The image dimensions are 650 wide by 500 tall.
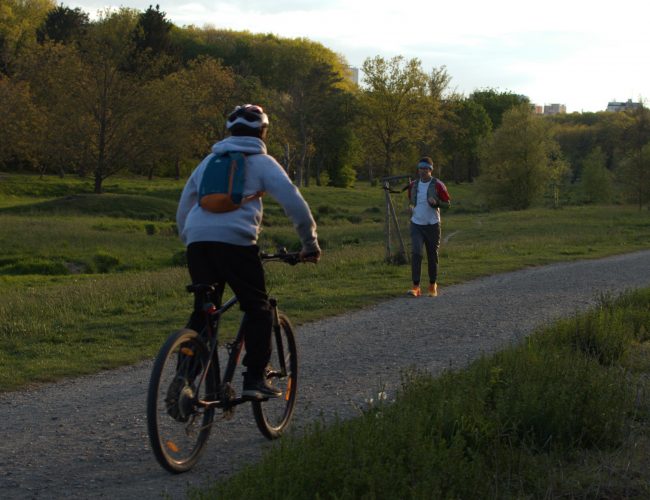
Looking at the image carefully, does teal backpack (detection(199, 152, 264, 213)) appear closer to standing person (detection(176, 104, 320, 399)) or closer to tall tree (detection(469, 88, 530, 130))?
Answer: standing person (detection(176, 104, 320, 399))

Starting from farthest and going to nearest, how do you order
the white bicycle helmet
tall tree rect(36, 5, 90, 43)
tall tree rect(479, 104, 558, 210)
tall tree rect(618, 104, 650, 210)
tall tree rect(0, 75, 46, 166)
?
1. tall tree rect(36, 5, 90, 43)
2. tall tree rect(479, 104, 558, 210)
3. tall tree rect(618, 104, 650, 210)
4. tall tree rect(0, 75, 46, 166)
5. the white bicycle helmet

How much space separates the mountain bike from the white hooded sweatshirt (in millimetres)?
221

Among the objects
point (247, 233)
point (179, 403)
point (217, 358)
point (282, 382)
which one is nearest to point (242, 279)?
point (247, 233)

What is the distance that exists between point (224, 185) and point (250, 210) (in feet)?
0.72

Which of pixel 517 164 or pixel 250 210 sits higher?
pixel 517 164

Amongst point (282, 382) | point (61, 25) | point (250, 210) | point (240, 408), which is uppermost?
point (61, 25)

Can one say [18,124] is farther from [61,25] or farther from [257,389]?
[257,389]

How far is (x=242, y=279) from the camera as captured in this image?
18.0ft

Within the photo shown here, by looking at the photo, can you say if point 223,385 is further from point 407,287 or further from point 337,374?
point 407,287

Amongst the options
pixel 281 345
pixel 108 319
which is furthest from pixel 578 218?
pixel 281 345

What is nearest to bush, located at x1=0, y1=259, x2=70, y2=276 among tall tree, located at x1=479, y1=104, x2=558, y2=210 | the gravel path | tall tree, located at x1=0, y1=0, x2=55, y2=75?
the gravel path

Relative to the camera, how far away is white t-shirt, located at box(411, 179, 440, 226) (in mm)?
14289

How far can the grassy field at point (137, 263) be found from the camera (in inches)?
408

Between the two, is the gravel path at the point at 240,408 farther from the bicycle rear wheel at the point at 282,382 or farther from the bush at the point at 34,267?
the bush at the point at 34,267
